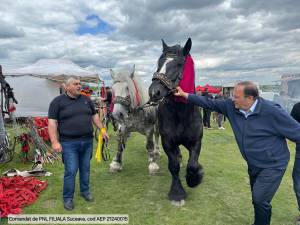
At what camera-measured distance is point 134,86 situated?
19.3 feet

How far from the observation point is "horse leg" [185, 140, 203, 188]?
A: 4.56 meters

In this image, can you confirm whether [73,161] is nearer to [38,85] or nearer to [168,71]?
[168,71]

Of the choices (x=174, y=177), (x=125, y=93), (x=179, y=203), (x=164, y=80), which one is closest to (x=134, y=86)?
(x=125, y=93)

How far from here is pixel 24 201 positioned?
189 inches

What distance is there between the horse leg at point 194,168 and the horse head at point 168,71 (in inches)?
40.5

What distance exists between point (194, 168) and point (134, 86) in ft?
6.98

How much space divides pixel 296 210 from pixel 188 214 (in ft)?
5.42

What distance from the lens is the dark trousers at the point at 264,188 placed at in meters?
3.30

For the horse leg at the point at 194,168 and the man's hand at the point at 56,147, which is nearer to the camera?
the man's hand at the point at 56,147

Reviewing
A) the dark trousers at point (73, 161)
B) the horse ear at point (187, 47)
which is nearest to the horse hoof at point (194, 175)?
the dark trousers at point (73, 161)

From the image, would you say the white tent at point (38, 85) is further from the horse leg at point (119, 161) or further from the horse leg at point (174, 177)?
the horse leg at point (174, 177)

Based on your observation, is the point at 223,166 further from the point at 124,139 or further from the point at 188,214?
the point at 188,214

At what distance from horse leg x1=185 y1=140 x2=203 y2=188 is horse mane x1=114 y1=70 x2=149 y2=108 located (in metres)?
1.61

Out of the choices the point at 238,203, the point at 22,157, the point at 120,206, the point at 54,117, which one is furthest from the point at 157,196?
the point at 22,157
